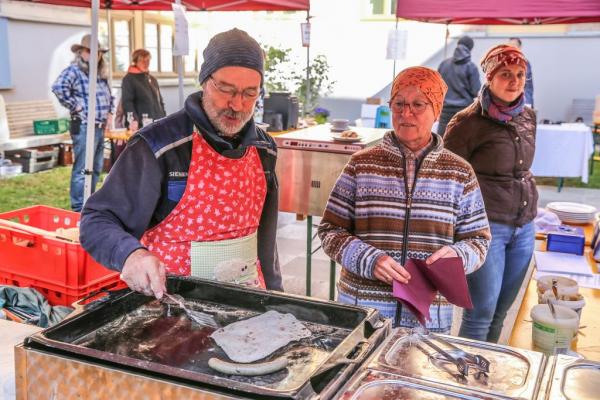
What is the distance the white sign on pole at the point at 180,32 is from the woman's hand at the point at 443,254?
2016mm

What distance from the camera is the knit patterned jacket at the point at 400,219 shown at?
1907 millimetres

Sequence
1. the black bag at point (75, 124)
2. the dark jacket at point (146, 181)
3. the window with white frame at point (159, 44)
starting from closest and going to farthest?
the dark jacket at point (146, 181) < the black bag at point (75, 124) < the window with white frame at point (159, 44)

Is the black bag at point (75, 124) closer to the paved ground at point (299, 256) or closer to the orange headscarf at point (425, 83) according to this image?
the paved ground at point (299, 256)

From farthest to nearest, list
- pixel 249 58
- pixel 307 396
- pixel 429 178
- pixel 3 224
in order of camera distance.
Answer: pixel 3 224
pixel 429 178
pixel 249 58
pixel 307 396

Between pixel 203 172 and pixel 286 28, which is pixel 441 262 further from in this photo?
pixel 286 28

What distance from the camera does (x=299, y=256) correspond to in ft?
17.0

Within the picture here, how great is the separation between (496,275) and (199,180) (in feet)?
5.16

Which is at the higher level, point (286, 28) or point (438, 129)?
point (286, 28)

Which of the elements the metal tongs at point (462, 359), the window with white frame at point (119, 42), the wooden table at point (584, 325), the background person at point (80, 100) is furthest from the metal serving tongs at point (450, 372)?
the window with white frame at point (119, 42)

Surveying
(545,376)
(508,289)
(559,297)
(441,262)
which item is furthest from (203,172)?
(508,289)

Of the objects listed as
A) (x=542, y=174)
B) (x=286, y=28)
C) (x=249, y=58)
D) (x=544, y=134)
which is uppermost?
(x=286, y=28)

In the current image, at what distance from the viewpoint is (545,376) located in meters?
1.08

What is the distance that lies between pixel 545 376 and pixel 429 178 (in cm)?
92

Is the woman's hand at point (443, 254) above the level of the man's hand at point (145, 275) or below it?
below
